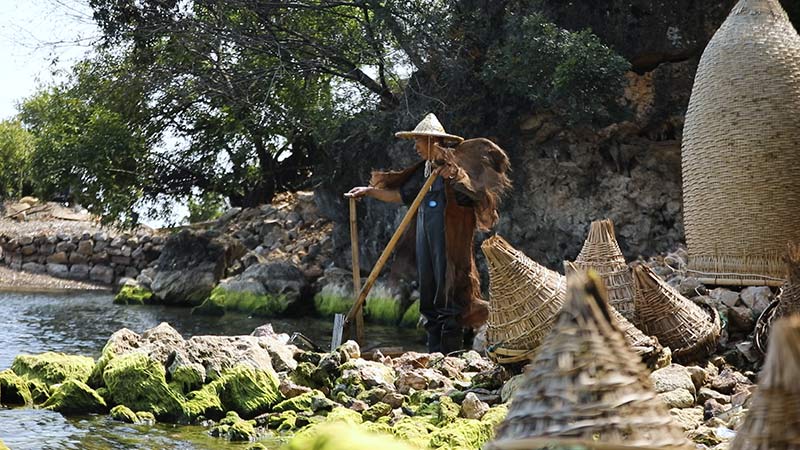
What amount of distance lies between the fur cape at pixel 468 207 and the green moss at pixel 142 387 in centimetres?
308

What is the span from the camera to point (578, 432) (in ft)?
6.07

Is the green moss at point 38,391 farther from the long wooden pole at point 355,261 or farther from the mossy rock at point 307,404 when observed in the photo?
the long wooden pole at point 355,261

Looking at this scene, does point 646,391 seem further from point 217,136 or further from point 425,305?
point 217,136

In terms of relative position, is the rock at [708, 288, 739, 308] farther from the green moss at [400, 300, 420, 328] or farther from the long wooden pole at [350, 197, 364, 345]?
the green moss at [400, 300, 420, 328]

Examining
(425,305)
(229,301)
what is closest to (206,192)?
(229,301)

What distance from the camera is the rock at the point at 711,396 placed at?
6.10 metres

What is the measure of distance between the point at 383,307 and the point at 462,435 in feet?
35.4

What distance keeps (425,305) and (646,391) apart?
24.9 feet

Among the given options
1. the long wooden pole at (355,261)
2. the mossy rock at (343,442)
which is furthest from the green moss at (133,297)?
the mossy rock at (343,442)

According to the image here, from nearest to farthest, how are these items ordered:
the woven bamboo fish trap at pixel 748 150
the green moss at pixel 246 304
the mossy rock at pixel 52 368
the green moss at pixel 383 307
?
1. the mossy rock at pixel 52 368
2. the woven bamboo fish trap at pixel 748 150
3. the green moss at pixel 383 307
4. the green moss at pixel 246 304

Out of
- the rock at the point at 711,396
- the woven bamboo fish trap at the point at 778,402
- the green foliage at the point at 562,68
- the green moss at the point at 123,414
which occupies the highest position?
the green foliage at the point at 562,68

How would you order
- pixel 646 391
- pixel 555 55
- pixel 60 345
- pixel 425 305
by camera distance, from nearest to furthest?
pixel 646 391, pixel 425 305, pixel 60 345, pixel 555 55

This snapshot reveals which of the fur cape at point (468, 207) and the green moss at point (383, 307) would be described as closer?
the fur cape at point (468, 207)

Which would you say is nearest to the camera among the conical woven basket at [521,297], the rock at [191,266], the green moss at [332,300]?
the conical woven basket at [521,297]
